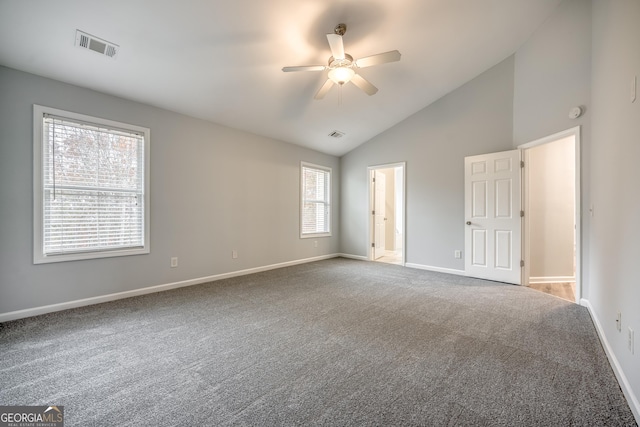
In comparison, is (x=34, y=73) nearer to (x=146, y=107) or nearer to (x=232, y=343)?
(x=146, y=107)

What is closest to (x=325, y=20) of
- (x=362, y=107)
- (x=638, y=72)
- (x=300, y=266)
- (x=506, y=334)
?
(x=362, y=107)

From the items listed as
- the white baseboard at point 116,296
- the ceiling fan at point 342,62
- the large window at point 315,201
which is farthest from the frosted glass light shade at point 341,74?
the white baseboard at point 116,296

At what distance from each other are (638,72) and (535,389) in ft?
6.66

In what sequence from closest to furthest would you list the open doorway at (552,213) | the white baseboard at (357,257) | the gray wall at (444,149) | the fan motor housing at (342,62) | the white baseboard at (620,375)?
the white baseboard at (620,375), the fan motor housing at (342,62), the open doorway at (552,213), the gray wall at (444,149), the white baseboard at (357,257)

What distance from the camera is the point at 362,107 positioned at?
4.68 metres

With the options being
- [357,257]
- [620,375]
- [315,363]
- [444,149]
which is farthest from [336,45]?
[357,257]

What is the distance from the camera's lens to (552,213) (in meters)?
4.27

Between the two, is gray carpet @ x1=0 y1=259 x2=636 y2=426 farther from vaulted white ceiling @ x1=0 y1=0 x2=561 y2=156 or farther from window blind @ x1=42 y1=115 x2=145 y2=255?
vaulted white ceiling @ x1=0 y1=0 x2=561 y2=156

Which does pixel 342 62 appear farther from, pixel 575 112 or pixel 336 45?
pixel 575 112

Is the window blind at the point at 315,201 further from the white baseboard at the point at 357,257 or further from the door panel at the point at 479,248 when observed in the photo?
the door panel at the point at 479,248

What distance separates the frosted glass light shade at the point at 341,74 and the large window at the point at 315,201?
283 cm

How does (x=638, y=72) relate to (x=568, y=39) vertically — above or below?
below

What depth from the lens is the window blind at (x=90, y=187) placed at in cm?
291

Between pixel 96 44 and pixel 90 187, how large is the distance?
Answer: 1526 millimetres
